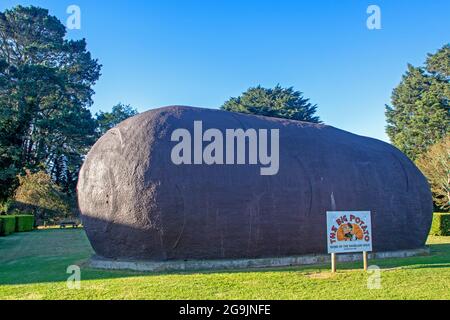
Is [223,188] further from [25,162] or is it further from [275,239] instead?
[25,162]

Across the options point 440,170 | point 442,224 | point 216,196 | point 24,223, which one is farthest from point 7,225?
point 440,170

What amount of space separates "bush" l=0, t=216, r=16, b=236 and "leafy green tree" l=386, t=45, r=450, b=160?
36169 mm

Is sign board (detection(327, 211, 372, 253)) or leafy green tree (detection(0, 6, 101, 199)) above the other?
leafy green tree (detection(0, 6, 101, 199))

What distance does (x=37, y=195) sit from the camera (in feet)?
107

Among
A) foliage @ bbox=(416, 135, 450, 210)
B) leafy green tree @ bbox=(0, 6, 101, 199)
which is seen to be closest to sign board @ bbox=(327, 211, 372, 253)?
foliage @ bbox=(416, 135, 450, 210)

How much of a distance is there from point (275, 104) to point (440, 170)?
671 inches

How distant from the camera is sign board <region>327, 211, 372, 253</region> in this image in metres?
10.7

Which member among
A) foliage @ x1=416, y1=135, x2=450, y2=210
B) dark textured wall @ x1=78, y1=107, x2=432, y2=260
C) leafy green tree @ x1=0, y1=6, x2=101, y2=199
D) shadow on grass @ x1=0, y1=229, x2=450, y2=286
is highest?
leafy green tree @ x1=0, y1=6, x2=101, y2=199

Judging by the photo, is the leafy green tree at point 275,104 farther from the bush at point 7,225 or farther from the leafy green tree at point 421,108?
the bush at point 7,225

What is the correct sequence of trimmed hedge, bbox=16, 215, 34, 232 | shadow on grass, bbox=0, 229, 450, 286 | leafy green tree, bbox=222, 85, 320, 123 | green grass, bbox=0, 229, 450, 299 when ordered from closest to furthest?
green grass, bbox=0, 229, 450, 299, shadow on grass, bbox=0, 229, 450, 286, trimmed hedge, bbox=16, 215, 34, 232, leafy green tree, bbox=222, 85, 320, 123

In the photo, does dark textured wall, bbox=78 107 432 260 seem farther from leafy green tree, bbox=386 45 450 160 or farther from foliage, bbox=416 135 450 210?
leafy green tree, bbox=386 45 450 160

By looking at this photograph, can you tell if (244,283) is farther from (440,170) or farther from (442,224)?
(440,170)

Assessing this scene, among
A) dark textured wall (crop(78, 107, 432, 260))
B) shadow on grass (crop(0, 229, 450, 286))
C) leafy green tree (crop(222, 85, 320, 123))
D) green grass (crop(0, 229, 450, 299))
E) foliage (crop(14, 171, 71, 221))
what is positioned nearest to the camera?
green grass (crop(0, 229, 450, 299))

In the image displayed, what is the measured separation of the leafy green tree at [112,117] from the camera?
45.4 metres
